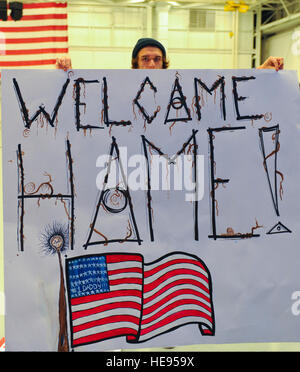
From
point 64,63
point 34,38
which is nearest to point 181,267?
point 64,63

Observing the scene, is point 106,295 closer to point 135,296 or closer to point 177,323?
point 135,296

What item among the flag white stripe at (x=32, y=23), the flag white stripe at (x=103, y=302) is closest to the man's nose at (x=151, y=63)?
the flag white stripe at (x=103, y=302)

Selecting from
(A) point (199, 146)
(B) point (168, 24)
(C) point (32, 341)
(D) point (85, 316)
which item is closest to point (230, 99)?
(A) point (199, 146)

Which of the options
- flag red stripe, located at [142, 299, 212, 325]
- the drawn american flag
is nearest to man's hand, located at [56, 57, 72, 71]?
the drawn american flag

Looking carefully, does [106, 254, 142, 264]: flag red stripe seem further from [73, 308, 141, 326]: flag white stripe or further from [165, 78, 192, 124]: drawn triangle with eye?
[165, 78, 192, 124]: drawn triangle with eye

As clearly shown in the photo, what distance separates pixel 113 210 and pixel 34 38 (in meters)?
5.87

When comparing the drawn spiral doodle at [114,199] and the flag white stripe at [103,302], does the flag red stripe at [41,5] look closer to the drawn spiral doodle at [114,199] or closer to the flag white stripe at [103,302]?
the drawn spiral doodle at [114,199]

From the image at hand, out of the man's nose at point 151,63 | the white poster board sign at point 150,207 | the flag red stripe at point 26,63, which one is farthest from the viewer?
the flag red stripe at point 26,63

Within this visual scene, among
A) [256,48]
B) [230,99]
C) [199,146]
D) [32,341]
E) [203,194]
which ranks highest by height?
[256,48]

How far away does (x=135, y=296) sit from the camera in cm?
126

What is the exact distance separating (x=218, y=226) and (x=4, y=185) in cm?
64

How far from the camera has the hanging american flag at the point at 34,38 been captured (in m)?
6.31

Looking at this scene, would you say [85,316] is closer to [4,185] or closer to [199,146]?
[4,185]

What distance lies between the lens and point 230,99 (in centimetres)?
129
